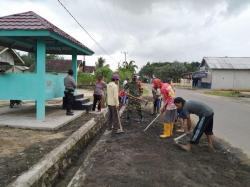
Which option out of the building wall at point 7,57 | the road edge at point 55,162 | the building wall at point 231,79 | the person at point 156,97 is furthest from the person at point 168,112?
the building wall at point 231,79

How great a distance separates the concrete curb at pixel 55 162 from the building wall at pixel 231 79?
167 ft

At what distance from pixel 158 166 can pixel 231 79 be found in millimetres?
54787

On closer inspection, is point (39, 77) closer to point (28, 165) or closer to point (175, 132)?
point (175, 132)

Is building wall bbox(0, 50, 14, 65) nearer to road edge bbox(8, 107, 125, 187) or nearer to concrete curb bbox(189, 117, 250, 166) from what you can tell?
road edge bbox(8, 107, 125, 187)

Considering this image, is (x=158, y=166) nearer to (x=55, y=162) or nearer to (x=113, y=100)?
(x=55, y=162)

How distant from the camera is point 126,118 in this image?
13.1 metres

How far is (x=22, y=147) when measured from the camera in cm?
731

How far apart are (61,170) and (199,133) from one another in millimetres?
3146

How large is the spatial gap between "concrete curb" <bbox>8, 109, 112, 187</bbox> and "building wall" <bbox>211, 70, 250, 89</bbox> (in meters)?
50.9

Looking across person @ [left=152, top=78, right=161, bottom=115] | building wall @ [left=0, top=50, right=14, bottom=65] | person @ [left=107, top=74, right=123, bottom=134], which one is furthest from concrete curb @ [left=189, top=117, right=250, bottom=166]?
building wall @ [left=0, top=50, right=14, bottom=65]

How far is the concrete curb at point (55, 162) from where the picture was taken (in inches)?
201

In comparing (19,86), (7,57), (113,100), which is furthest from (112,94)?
(7,57)

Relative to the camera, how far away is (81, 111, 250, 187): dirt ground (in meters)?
5.60

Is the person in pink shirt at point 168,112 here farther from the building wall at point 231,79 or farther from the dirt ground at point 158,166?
the building wall at point 231,79
